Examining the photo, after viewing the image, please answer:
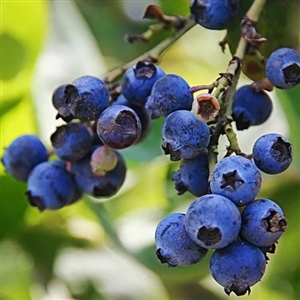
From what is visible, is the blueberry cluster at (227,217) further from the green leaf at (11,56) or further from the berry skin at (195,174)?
the green leaf at (11,56)

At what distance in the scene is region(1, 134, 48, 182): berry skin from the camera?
36.2 inches

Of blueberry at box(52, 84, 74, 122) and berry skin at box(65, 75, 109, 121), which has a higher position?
berry skin at box(65, 75, 109, 121)

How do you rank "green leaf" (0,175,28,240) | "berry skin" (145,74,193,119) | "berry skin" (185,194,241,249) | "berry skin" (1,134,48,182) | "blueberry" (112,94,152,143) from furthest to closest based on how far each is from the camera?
"green leaf" (0,175,28,240) < "berry skin" (1,134,48,182) < "blueberry" (112,94,152,143) < "berry skin" (145,74,193,119) < "berry skin" (185,194,241,249)

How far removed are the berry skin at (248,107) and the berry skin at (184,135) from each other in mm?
198

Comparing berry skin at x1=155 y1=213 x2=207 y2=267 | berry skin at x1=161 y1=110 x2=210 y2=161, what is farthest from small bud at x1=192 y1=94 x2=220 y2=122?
berry skin at x1=155 y1=213 x2=207 y2=267

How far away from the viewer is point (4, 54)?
1.21 meters

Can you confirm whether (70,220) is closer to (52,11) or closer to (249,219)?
(52,11)

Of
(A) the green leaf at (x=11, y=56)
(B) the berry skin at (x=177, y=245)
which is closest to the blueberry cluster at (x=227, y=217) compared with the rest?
(B) the berry skin at (x=177, y=245)

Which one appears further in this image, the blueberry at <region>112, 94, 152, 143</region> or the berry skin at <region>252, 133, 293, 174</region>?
the blueberry at <region>112, 94, 152, 143</region>

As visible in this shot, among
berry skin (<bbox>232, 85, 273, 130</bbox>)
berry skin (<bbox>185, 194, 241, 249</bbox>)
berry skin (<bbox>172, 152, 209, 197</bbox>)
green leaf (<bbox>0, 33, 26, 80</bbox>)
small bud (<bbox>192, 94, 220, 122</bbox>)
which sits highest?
small bud (<bbox>192, 94, 220, 122</bbox>)

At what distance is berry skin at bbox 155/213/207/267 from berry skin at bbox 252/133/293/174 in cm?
11

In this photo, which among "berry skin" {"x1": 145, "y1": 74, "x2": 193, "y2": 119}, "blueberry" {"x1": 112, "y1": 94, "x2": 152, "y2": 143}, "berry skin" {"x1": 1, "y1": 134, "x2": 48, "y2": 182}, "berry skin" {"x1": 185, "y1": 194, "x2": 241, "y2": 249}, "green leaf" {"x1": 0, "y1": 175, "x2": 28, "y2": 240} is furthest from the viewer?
"green leaf" {"x1": 0, "y1": 175, "x2": 28, "y2": 240}

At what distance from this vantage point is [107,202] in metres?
1.34

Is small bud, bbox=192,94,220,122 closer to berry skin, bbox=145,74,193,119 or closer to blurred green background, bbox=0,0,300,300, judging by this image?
berry skin, bbox=145,74,193,119
